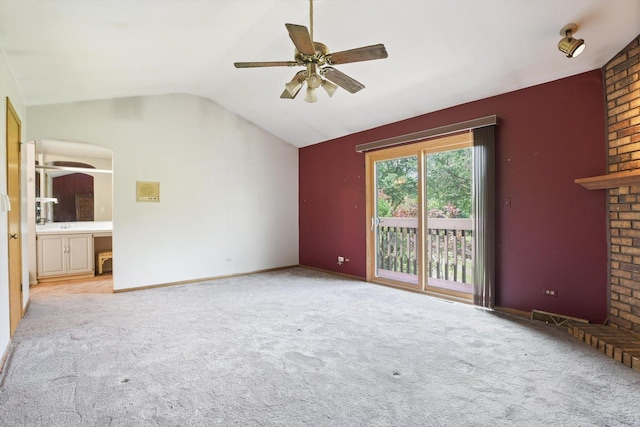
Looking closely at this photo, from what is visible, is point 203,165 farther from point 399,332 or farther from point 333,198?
point 399,332

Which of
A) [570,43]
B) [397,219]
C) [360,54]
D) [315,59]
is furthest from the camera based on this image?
[397,219]

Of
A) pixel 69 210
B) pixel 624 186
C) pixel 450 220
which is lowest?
pixel 450 220

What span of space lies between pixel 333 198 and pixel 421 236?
1.95m

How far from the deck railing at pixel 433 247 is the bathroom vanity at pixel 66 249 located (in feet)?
16.6

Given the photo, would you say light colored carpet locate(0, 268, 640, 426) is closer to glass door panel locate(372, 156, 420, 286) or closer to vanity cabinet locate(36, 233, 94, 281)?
glass door panel locate(372, 156, 420, 286)

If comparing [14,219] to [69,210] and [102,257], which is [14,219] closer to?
[102,257]

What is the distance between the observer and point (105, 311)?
3.83 m

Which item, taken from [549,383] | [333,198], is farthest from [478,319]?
[333,198]

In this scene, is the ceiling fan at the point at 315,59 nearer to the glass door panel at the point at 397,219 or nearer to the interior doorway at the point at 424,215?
the interior doorway at the point at 424,215

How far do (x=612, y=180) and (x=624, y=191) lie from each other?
33 cm

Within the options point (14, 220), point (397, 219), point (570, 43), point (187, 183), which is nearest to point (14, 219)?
point (14, 220)

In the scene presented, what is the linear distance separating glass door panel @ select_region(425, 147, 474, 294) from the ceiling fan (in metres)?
2.28

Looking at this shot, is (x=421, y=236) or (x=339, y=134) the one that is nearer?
(x=421, y=236)

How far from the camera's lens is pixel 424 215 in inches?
181
